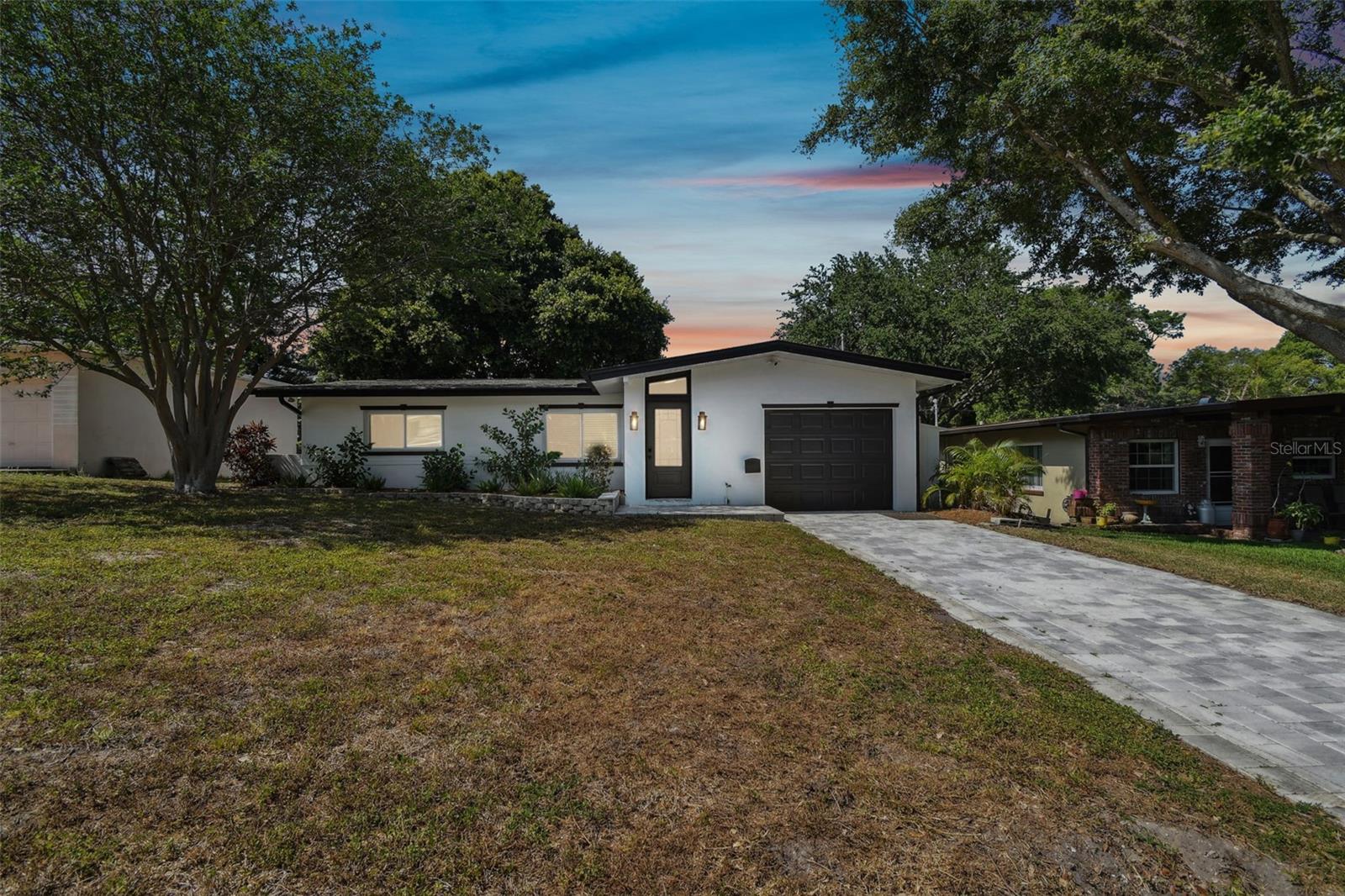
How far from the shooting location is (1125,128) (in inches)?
413

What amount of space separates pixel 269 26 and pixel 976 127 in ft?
40.7

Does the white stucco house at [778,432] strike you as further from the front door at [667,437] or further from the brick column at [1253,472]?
the brick column at [1253,472]

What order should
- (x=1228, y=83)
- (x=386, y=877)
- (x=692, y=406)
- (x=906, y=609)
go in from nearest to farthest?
(x=386, y=877), (x=906, y=609), (x=1228, y=83), (x=692, y=406)

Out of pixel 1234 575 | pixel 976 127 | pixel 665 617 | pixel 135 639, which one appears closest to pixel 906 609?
pixel 665 617

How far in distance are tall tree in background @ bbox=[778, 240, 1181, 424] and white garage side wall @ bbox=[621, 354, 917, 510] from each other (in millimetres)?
9826


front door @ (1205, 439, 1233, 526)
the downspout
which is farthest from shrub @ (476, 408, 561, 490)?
front door @ (1205, 439, 1233, 526)

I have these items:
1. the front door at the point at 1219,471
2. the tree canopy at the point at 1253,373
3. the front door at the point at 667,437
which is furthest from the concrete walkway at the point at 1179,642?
the tree canopy at the point at 1253,373

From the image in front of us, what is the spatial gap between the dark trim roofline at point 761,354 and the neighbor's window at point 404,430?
4.60m

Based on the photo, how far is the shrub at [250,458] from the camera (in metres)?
14.7

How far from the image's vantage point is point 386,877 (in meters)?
2.25

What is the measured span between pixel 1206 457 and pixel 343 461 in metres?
20.7

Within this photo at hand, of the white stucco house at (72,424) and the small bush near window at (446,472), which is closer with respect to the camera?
the small bush near window at (446,472)

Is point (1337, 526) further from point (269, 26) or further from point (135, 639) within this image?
point (269, 26)

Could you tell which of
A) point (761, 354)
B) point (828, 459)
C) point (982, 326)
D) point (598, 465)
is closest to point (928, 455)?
point (828, 459)
